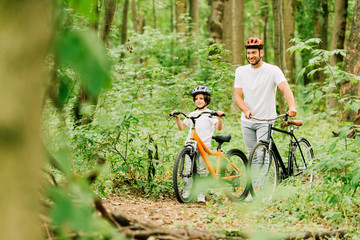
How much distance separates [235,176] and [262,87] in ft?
4.81

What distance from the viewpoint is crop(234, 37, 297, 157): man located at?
5.83 meters

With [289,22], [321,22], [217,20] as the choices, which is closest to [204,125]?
[217,20]

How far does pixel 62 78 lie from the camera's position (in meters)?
1.83

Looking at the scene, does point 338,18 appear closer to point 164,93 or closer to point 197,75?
point 197,75

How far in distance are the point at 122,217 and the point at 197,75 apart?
313 inches

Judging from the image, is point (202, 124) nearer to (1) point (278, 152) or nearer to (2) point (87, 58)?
(1) point (278, 152)

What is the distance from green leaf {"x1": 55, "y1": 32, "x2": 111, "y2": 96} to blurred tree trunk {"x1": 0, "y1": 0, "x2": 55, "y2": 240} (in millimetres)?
97

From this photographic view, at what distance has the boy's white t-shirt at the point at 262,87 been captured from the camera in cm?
586

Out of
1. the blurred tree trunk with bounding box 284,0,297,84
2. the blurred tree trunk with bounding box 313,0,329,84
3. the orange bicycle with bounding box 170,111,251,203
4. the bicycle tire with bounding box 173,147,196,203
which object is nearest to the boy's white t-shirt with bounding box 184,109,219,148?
the orange bicycle with bounding box 170,111,251,203

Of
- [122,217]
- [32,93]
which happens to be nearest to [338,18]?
[122,217]

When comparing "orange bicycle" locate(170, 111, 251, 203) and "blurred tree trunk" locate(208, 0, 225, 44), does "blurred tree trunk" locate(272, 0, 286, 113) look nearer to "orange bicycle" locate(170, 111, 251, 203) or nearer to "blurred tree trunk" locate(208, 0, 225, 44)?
"orange bicycle" locate(170, 111, 251, 203)

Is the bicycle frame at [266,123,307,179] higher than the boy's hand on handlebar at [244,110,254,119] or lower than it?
lower

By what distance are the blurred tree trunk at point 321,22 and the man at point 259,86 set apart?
12.5 meters

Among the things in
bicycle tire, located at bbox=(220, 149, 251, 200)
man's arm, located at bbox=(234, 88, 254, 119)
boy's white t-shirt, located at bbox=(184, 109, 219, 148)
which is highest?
man's arm, located at bbox=(234, 88, 254, 119)
